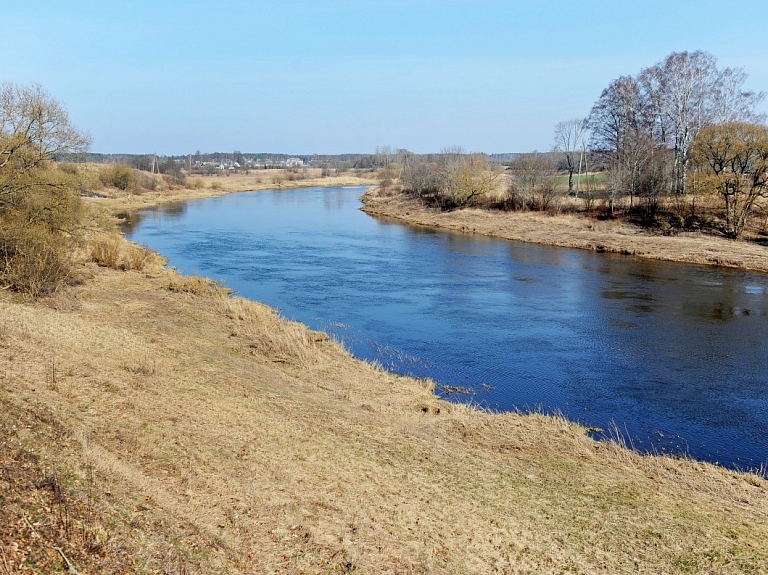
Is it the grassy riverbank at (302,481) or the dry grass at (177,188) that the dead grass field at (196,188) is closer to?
the dry grass at (177,188)

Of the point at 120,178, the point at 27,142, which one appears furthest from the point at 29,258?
the point at 120,178

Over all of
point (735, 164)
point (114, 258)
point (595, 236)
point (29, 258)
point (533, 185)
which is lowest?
point (114, 258)

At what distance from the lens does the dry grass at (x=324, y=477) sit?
21.9 feet

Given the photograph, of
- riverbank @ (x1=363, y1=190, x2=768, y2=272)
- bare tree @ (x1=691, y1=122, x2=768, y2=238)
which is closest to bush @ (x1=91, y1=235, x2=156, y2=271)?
riverbank @ (x1=363, y1=190, x2=768, y2=272)

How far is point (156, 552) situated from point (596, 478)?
6892 millimetres

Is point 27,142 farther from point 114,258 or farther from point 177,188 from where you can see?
point 177,188

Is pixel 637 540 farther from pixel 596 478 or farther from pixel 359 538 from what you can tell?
pixel 359 538

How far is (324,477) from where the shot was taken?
28.8 feet

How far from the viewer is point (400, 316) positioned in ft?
71.5

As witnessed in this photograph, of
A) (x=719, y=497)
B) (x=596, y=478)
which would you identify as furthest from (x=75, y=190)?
(x=719, y=497)

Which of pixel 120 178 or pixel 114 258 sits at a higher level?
pixel 120 178

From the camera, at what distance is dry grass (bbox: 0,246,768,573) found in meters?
6.68

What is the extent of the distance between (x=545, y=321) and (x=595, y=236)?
21425mm

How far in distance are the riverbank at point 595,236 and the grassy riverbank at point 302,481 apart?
85.6ft
